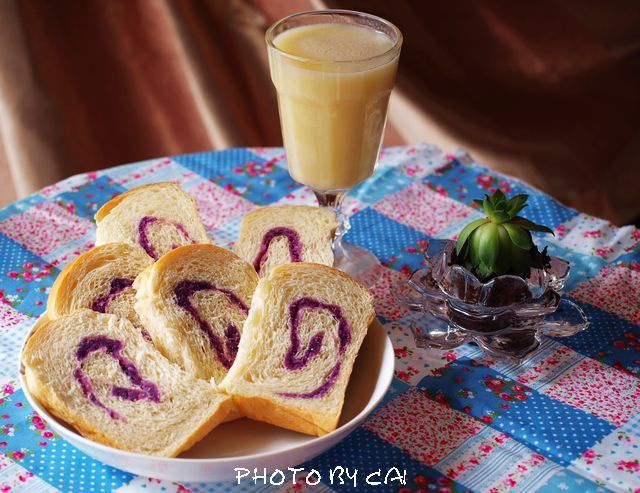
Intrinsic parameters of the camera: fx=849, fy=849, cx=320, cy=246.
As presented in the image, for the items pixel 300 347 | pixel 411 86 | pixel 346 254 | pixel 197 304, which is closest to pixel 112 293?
pixel 197 304

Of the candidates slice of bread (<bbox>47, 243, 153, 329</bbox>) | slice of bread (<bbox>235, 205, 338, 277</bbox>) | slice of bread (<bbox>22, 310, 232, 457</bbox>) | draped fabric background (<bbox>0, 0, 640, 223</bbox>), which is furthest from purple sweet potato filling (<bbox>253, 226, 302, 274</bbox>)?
draped fabric background (<bbox>0, 0, 640, 223</bbox>)

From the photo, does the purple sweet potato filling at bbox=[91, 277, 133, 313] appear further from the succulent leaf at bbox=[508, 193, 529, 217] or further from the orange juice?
the succulent leaf at bbox=[508, 193, 529, 217]

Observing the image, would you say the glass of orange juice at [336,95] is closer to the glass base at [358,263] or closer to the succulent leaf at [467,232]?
the glass base at [358,263]

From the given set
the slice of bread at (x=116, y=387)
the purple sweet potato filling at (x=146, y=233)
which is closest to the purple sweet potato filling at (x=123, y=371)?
the slice of bread at (x=116, y=387)

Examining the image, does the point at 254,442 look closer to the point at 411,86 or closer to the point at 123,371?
the point at 123,371

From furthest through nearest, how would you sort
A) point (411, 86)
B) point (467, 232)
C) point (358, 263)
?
point (411, 86), point (358, 263), point (467, 232)

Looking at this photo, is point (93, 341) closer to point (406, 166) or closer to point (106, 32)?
point (406, 166)

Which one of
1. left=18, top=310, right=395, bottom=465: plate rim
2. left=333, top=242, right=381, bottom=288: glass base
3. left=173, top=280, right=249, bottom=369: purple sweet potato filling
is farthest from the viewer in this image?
left=333, top=242, right=381, bottom=288: glass base
